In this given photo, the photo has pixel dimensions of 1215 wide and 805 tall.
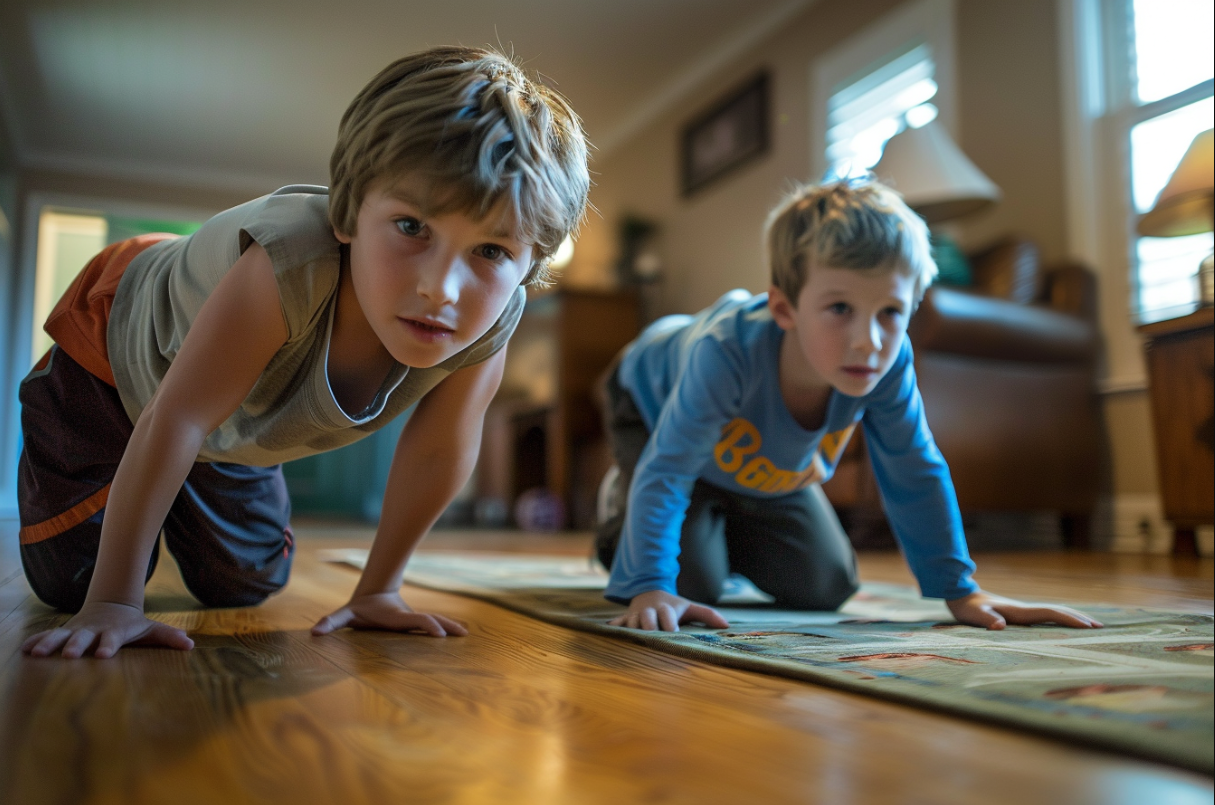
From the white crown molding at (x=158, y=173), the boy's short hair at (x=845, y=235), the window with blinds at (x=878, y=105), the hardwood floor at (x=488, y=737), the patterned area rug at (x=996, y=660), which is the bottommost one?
the hardwood floor at (x=488, y=737)

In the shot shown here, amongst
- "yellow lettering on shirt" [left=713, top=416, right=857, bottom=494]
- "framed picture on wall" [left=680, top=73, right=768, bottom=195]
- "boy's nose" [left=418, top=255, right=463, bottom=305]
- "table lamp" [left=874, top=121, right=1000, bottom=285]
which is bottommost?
"yellow lettering on shirt" [left=713, top=416, right=857, bottom=494]

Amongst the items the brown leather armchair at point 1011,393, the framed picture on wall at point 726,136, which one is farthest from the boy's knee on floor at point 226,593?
the framed picture on wall at point 726,136

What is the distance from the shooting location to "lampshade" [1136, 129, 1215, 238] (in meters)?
1.92

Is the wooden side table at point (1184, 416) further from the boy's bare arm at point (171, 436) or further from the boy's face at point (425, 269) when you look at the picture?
the boy's bare arm at point (171, 436)

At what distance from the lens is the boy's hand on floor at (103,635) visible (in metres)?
0.67

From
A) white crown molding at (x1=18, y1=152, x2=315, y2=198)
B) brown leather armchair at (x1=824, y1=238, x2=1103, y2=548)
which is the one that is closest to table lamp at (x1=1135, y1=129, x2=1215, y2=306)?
brown leather armchair at (x1=824, y1=238, x2=1103, y2=548)

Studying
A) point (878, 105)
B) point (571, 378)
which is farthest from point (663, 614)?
point (571, 378)

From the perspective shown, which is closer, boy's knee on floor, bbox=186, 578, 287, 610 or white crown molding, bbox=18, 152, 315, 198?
boy's knee on floor, bbox=186, 578, 287, 610

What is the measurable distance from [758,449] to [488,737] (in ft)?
2.48

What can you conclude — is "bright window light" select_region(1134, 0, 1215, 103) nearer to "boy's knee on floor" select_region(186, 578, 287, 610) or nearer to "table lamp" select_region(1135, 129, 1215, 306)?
"table lamp" select_region(1135, 129, 1215, 306)

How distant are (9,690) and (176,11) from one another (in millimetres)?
4045

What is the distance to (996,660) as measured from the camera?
0.69 metres

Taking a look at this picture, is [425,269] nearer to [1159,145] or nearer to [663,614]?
[663,614]

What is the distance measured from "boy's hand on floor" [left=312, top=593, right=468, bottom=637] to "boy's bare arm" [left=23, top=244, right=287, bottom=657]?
17 cm
